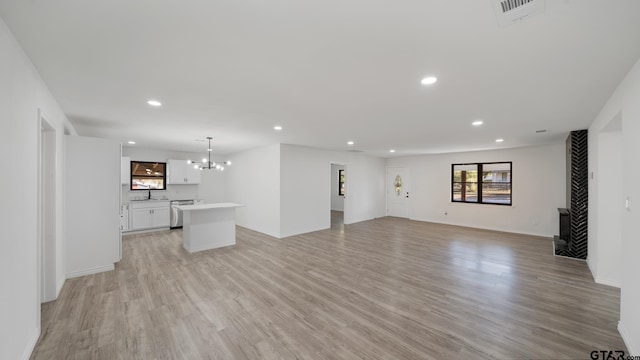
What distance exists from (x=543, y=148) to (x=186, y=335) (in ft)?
28.5

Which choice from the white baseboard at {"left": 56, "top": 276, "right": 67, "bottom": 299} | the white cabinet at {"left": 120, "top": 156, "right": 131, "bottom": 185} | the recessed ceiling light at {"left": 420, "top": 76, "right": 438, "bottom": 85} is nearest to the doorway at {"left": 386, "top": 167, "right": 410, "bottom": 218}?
the recessed ceiling light at {"left": 420, "top": 76, "right": 438, "bottom": 85}

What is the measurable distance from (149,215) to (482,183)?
1008 centimetres

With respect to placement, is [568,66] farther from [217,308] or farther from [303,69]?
[217,308]

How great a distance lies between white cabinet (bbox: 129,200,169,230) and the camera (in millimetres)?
6693

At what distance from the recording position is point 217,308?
112 inches

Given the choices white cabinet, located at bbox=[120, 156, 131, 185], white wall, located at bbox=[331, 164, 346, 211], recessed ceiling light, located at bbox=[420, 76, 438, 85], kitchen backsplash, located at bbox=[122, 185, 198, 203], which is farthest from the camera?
white wall, located at bbox=[331, 164, 346, 211]

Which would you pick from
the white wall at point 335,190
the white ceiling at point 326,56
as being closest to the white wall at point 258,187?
the white ceiling at point 326,56

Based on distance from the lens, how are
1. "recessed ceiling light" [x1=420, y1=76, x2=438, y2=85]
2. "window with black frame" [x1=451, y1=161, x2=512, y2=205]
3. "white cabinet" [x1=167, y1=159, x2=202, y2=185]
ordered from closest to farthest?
"recessed ceiling light" [x1=420, y1=76, x2=438, y2=85]
"window with black frame" [x1=451, y1=161, x2=512, y2=205]
"white cabinet" [x1=167, y1=159, x2=202, y2=185]

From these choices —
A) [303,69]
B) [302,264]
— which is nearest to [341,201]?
[302,264]

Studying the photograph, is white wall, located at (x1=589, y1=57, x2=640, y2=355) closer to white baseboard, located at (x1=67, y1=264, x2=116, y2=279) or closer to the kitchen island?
the kitchen island

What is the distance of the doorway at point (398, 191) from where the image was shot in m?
9.32

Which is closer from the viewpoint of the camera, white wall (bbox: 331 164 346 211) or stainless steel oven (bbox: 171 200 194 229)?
stainless steel oven (bbox: 171 200 194 229)

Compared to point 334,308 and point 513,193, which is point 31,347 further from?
point 513,193

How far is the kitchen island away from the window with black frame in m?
7.10
